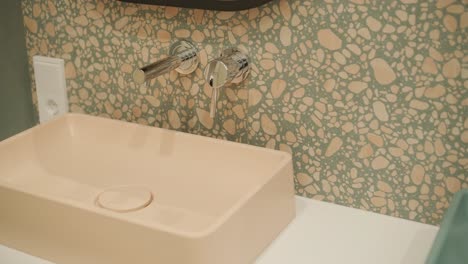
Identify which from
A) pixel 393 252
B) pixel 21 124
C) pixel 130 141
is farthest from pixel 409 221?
pixel 21 124

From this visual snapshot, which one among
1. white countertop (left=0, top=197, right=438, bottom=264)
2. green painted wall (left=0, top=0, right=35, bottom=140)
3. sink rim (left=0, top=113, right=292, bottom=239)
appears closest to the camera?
sink rim (left=0, top=113, right=292, bottom=239)

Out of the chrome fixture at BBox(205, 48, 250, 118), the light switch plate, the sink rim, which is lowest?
the sink rim

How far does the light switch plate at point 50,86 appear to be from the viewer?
127 cm

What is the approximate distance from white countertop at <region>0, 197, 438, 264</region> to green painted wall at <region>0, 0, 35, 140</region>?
0.43 metres

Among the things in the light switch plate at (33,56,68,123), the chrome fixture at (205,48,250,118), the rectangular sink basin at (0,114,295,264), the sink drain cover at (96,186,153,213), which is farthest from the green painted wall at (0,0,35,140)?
the chrome fixture at (205,48,250,118)

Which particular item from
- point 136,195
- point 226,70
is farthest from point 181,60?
point 136,195

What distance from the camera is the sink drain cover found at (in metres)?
1.02

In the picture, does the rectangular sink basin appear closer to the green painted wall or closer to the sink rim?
the sink rim

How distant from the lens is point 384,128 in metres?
0.99

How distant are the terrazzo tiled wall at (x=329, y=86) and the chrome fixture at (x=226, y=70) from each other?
0.07 ft

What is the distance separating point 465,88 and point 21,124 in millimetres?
981

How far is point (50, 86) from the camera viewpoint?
1.29m

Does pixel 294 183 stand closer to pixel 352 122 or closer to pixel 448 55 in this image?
pixel 352 122

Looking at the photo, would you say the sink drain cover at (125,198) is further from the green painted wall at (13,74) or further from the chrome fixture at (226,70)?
the green painted wall at (13,74)
